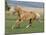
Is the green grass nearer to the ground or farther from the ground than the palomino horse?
nearer to the ground

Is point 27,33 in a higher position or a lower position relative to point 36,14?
lower

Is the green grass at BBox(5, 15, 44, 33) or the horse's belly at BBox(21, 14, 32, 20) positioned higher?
the horse's belly at BBox(21, 14, 32, 20)

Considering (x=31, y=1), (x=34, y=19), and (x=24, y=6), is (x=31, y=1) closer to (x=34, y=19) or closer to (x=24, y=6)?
(x=24, y=6)

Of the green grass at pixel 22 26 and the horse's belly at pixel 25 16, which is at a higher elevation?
the horse's belly at pixel 25 16

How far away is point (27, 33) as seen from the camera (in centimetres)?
93

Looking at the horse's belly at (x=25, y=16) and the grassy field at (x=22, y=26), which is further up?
the horse's belly at (x=25, y=16)

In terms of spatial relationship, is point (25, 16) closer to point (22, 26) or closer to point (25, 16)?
point (25, 16)

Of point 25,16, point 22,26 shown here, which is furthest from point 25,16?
point 22,26

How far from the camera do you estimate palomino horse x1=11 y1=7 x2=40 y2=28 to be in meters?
0.92

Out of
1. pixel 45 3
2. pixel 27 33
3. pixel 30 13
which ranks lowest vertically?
pixel 27 33

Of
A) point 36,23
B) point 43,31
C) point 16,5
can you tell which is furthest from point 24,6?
point 43,31

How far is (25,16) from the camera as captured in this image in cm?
94

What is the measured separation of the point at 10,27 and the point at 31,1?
0.35m

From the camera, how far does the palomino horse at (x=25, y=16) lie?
0.92 metres
